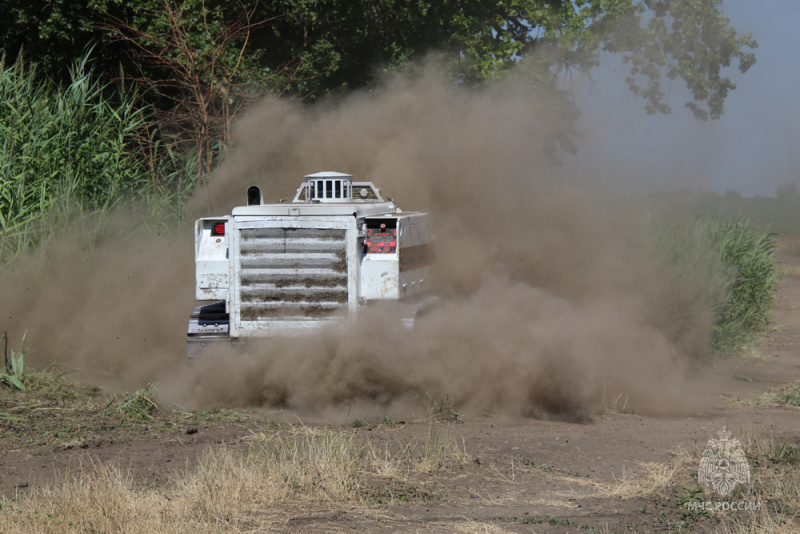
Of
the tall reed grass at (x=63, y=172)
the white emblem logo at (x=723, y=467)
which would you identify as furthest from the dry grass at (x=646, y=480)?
the tall reed grass at (x=63, y=172)

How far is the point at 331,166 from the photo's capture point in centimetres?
1438

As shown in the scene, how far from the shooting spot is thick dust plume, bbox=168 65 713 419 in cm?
910

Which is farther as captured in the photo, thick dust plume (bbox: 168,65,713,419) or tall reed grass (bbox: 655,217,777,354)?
tall reed grass (bbox: 655,217,777,354)

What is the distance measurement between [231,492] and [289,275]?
156 inches

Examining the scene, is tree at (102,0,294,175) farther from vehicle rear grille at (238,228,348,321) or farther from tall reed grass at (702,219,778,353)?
tall reed grass at (702,219,778,353)

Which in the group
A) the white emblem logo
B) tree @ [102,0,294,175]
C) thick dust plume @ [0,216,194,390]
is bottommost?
the white emblem logo

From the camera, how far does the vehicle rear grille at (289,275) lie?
9211mm

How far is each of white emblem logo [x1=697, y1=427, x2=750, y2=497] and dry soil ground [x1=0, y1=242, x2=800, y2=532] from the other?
102 mm

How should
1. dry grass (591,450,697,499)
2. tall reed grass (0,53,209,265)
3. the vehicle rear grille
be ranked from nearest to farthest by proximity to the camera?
dry grass (591,450,697,499) < the vehicle rear grille < tall reed grass (0,53,209,265)

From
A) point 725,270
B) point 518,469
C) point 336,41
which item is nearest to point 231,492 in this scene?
point 518,469

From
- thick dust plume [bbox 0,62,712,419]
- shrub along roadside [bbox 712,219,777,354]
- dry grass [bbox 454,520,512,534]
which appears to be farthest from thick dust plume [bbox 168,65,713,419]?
dry grass [bbox 454,520,512,534]

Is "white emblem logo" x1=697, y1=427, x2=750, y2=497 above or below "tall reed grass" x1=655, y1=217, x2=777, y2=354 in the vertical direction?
below

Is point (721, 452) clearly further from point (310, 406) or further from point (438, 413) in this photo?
point (310, 406)

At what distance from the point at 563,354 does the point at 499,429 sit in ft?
4.92
